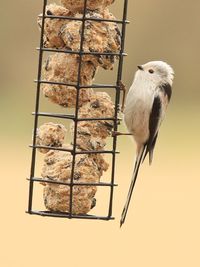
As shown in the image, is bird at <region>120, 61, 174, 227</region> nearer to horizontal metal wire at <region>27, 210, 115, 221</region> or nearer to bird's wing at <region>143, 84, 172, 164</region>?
bird's wing at <region>143, 84, 172, 164</region>

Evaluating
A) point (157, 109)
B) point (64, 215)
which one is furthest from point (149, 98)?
point (64, 215)

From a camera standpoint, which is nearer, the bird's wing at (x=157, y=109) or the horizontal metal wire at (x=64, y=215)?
the horizontal metal wire at (x=64, y=215)

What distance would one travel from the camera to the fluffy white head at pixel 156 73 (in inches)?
270

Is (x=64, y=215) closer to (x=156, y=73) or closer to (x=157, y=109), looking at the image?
(x=157, y=109)

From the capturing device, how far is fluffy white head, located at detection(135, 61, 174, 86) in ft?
22.5

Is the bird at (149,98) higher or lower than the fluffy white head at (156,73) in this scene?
lower

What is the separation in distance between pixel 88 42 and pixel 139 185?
7947mm

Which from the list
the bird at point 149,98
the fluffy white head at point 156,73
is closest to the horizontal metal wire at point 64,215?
the bird at point 149,98

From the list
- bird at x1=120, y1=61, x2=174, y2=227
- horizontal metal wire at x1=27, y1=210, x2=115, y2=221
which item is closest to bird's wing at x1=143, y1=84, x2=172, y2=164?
bird at x1=120, y1=61, x2=174, y2=227

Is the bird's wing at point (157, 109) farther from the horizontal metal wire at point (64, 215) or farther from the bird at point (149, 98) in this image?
the horizontal metal wire at point (64, 215)

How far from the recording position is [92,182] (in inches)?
254

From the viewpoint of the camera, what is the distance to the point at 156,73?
22.6 feet

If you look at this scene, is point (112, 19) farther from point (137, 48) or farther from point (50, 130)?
point (137, 48)
